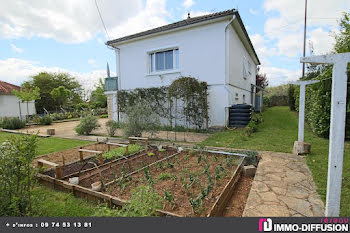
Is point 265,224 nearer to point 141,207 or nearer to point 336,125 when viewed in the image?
point 336,125

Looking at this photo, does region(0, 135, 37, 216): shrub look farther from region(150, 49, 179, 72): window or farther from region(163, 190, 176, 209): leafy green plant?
region(150, 49, 179, 72): window

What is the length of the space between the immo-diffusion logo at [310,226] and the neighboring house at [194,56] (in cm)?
759

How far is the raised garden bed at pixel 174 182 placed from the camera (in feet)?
8.11

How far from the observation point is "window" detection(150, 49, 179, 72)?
10734 mm

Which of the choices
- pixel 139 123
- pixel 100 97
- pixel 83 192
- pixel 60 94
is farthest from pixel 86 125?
pixel 100 97

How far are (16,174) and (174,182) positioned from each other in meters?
2.38

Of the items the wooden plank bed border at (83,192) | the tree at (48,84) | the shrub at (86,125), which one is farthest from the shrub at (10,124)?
the tree at (48,84)

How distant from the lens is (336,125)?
1886 mm

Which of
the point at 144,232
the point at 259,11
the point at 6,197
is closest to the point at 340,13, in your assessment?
the point at 259,11

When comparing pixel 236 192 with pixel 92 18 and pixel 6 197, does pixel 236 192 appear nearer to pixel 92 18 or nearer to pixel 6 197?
pixel 6 197

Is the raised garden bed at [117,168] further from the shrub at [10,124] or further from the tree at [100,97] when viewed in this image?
the tree at [100,97]

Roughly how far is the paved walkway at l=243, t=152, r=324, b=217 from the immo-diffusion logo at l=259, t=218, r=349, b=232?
0.50ft

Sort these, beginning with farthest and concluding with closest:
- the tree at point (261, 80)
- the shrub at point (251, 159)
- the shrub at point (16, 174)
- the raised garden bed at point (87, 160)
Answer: the tree at point (261, 80) → the shrub at point (251, 159) → the raised garden bed at point (87, 160) → the shrub at point (16, 174)

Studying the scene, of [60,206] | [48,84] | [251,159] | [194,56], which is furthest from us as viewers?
[48,84]
